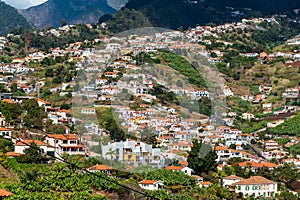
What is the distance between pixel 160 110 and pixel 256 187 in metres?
12.3

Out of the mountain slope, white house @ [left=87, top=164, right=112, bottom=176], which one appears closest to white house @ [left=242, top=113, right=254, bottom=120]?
white house @ [left=87, top=164, right=112, bottom=176]

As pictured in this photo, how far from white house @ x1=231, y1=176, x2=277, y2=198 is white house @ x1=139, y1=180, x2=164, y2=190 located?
2.81m

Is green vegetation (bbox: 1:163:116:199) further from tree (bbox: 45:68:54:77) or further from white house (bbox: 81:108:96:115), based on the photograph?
tree (bbox: 45:68:54:77)

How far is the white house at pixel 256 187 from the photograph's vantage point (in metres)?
21.6

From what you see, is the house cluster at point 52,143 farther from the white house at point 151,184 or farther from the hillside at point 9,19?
the hillside at point 9,19

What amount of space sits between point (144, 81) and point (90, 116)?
1070 centimetres

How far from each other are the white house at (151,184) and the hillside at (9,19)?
262 ft

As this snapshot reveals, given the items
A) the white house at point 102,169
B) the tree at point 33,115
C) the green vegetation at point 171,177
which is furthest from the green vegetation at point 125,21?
the white house at point 102,169

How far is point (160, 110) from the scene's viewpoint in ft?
110

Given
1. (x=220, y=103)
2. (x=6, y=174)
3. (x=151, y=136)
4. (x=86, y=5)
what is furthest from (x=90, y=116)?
(x=86, y=5)

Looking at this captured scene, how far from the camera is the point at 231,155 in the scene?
92.4ft

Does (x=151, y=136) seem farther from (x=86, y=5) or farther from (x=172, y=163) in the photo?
(x=86, y=5)

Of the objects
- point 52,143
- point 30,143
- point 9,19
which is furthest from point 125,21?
point 9,19

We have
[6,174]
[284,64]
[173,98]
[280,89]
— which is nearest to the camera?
[6,174]
